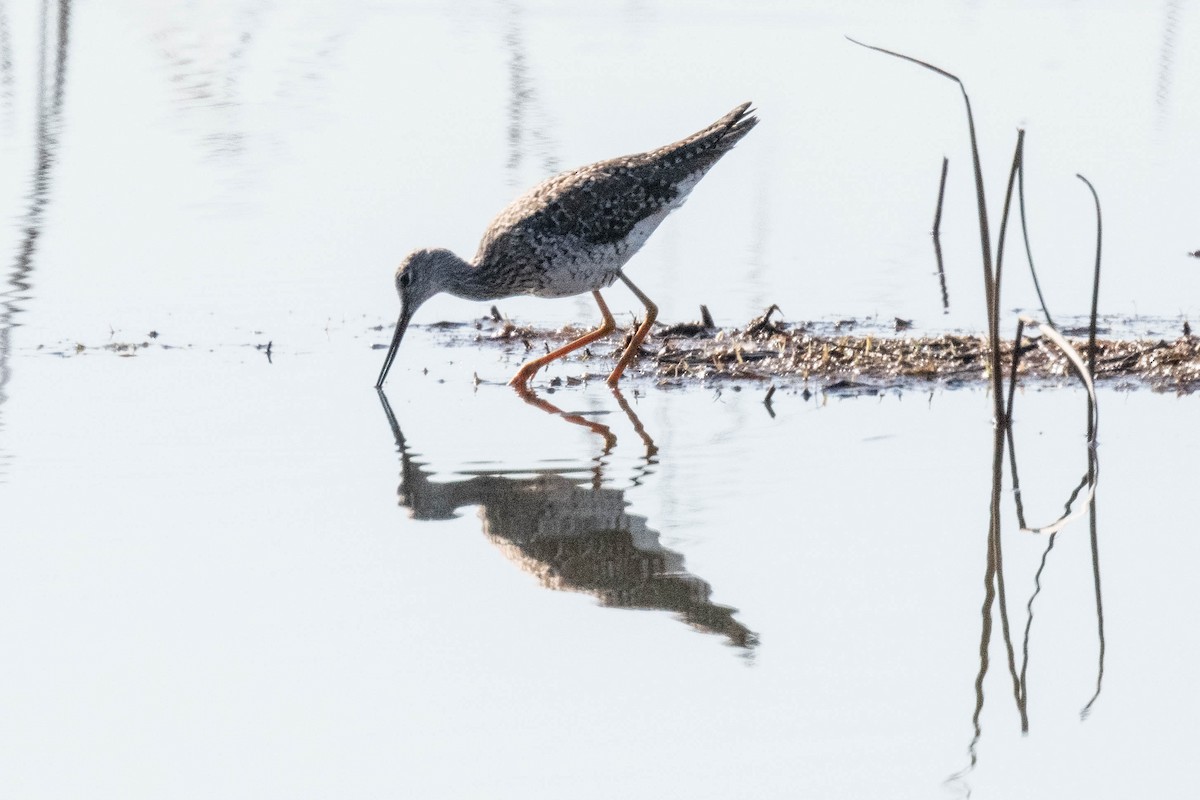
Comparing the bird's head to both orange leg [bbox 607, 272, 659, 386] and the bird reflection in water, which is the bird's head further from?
the bird reflection in water

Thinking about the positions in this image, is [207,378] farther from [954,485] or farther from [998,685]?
[998,685]

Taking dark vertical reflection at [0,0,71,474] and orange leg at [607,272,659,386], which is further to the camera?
dark vertical reflection at [0,0,71,474]

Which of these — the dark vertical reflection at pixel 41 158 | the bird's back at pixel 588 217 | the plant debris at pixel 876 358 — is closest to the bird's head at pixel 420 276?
the bird's back at pixel 588 217

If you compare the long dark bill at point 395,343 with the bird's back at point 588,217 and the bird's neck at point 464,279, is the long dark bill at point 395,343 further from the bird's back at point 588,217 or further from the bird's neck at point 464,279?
the bird's back at point 588,217

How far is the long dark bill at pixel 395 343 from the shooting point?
856cm

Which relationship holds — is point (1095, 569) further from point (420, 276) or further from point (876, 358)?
point (420, 276)

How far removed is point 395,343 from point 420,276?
23.5 inches

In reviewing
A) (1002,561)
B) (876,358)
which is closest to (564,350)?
(876,358)

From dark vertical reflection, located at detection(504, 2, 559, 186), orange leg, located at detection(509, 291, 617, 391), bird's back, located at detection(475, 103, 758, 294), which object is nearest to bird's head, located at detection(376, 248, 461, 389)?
bird's back, located at detection(475, 103, 758, 294)

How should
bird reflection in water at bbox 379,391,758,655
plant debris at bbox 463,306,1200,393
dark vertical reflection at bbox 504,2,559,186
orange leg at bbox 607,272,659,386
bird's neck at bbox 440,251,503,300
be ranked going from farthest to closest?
dark vertical reflection at bbox 504,2,559,186 < bird's neck at bbox 440,251,503,300 < orange leg at bbox 607,272,659,386 < plant debris at bbox 463,306,1200,393 < bird reflection in water at bbox 379,391,758,655

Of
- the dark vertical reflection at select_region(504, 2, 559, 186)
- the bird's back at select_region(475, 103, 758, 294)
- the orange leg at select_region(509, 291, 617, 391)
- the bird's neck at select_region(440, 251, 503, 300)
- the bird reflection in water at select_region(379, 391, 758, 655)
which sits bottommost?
the bird reflection in water at select_region(379, 391, 758, 655)

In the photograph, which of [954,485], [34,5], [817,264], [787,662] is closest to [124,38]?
[34,5]

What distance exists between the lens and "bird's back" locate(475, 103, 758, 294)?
9211 mm

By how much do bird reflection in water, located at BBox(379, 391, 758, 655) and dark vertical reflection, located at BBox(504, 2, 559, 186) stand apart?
5.57 m
